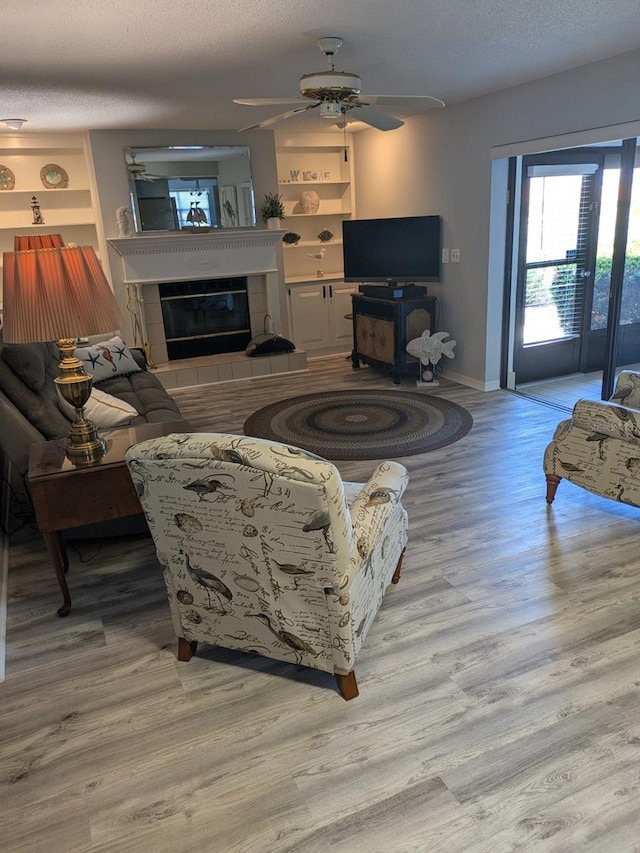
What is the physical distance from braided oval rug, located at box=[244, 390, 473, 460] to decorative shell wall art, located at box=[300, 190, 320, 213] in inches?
101

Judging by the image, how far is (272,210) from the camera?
6.52 m

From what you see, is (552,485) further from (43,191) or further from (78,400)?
(43,191)

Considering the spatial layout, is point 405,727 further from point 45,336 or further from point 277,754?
point 45,336

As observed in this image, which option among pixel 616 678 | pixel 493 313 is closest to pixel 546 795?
pixel 616 678

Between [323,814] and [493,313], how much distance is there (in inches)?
181

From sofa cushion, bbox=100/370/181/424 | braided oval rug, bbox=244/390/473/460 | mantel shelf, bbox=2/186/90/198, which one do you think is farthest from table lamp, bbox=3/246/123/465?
mantel shelf, bbox=2/186/90/198

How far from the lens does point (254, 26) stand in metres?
2.87

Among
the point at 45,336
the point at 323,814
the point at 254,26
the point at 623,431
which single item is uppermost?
the point at 254,26

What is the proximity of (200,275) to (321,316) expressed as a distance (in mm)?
1515

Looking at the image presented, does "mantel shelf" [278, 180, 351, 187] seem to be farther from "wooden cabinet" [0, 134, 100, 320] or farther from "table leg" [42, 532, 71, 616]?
"table leg" [42, 532, 71, 616]

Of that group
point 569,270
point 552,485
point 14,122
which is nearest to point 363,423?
point 552,485

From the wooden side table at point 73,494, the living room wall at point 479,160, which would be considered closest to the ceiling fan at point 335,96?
the living room wall at point 479,160

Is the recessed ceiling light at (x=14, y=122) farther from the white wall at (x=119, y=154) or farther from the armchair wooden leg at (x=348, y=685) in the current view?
the armchair wooden leg at (x=348, y=685)

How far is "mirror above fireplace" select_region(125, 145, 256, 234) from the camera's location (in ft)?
19.7
